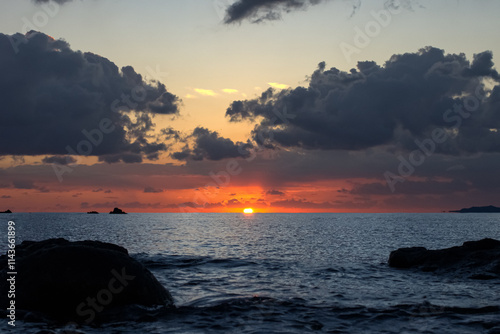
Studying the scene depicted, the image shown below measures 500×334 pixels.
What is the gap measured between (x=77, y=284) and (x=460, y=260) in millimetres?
22947

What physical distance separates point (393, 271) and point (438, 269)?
8.75 feet

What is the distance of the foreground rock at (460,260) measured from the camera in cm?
2291

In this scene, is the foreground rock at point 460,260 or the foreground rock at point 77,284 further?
the foreground rock at point 460,260

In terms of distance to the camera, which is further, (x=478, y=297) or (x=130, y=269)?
(x=478, y=297)

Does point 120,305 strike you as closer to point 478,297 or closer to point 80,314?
point 80,314

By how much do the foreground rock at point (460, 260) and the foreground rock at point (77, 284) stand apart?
18299mm

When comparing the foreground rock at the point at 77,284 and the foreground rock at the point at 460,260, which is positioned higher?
the foreground rock at the point at 77,284

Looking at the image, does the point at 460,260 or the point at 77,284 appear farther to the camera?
the point at 460,260

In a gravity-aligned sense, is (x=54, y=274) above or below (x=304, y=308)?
above

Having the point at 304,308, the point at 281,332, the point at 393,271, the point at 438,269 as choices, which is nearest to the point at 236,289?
the point at 304,308

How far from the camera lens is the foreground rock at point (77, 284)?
1252 cm

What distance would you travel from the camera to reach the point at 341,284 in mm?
20516

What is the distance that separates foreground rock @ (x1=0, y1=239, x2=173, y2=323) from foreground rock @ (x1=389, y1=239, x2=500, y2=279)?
→ 60.0 feet

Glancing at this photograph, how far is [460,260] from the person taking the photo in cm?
2552
